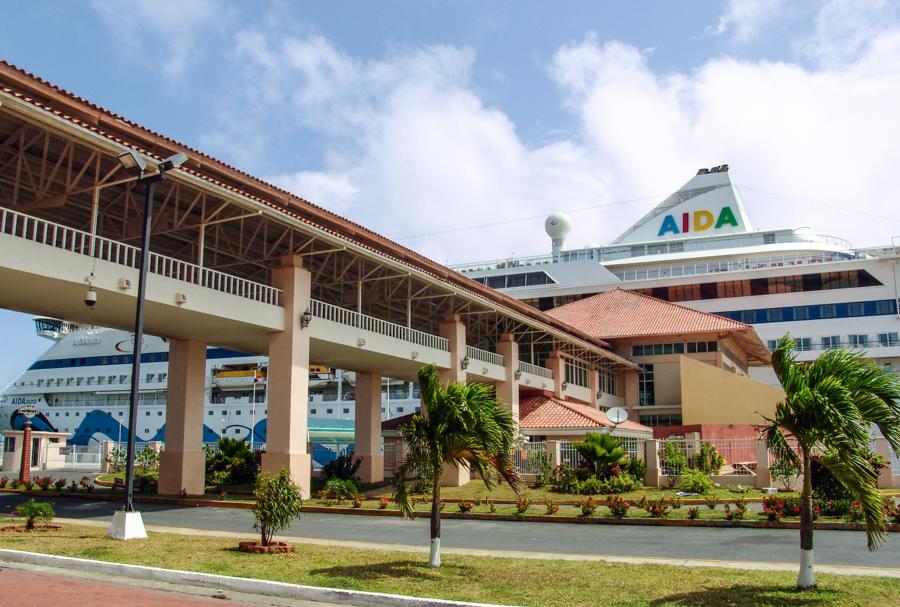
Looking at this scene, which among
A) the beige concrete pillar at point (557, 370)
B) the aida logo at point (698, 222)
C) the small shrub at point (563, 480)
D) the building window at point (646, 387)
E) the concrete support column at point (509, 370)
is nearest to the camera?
the small shrub at point (563, 480)

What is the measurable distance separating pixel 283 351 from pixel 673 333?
30533 mm

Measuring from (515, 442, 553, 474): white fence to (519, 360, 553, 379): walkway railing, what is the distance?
8.92 metres

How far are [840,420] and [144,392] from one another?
64.1 meters

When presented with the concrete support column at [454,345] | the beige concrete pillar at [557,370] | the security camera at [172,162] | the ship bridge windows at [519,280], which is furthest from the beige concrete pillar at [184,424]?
the ship bridge windows at [519,280]

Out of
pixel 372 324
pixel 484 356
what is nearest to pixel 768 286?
pixel 484 356

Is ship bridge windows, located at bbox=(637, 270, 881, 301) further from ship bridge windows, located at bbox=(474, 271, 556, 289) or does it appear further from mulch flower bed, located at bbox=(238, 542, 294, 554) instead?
mulch flower bed, located at bbox=(238, 542, 294, 554)

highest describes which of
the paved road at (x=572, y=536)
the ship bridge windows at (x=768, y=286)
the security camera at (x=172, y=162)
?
the ship bridge windows at (x=768, y=286)

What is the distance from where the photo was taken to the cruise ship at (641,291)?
5819 cm

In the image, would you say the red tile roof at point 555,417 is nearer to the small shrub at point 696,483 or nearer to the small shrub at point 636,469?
the small shrub at point 636,469

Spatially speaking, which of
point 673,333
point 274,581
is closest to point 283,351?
point 274,581

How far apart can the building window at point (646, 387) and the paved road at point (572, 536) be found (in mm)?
32657

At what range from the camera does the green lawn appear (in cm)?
950

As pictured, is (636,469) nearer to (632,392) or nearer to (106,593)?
(106,593)

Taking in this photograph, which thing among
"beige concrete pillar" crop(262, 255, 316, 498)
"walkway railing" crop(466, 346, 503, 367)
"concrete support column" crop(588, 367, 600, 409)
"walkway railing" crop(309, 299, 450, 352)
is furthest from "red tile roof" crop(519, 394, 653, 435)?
"beige concrete pillar" crop(262, 255, 316, 498)
